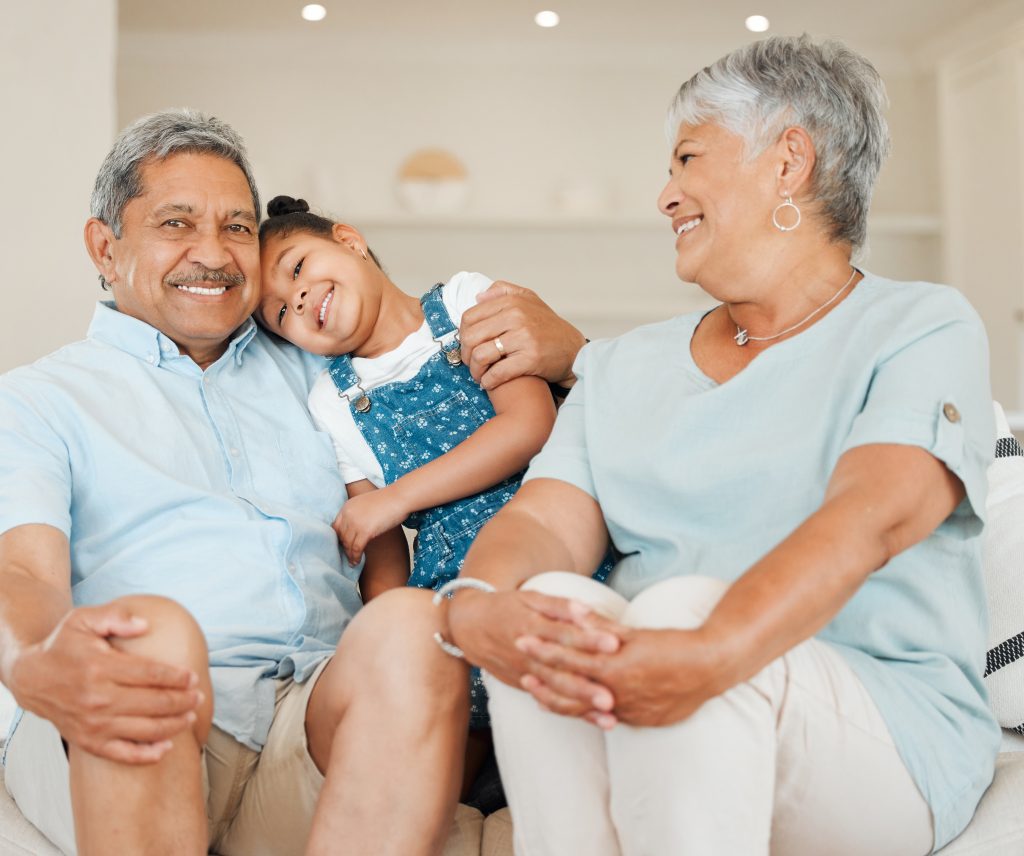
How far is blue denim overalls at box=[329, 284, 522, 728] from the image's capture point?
189 centimetres

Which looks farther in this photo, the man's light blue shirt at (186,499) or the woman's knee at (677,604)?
the man's light blue shirt at (186,499)

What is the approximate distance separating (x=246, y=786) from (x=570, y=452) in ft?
2.04

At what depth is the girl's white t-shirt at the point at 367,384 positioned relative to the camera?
196 cm

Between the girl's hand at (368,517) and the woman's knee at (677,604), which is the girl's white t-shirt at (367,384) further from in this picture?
the woman's knee at (677,604)

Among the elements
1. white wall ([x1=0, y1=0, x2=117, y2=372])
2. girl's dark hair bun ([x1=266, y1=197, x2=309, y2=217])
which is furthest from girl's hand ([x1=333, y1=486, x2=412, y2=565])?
white wall ([x1=0, y1=0, x2=117, y2=372])

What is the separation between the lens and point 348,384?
1975 millimetres

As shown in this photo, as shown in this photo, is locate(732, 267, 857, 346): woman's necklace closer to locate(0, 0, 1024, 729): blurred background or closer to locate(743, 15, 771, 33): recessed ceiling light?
locate(0, 0, 1024, 729): blurred background

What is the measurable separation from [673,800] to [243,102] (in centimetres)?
521

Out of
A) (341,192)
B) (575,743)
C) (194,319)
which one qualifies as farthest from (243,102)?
(575,743)

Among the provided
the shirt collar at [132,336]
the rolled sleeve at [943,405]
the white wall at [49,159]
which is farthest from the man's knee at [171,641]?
the white wall at [49,159]

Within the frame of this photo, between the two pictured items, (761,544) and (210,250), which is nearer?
(761,544)

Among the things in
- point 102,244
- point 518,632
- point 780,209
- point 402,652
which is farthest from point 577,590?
point 102,244

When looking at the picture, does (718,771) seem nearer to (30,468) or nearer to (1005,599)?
(1005,599)

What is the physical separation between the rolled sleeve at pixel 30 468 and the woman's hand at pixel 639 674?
2.38 ft
